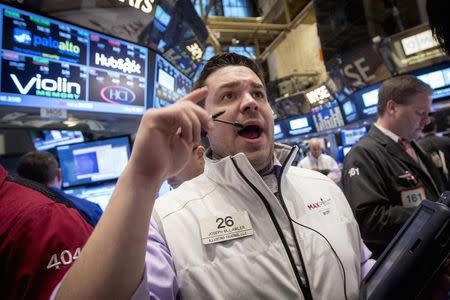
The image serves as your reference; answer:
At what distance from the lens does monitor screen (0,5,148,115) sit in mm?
2219

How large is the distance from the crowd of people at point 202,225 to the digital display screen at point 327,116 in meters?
6.84

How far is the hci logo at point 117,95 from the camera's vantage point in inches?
110

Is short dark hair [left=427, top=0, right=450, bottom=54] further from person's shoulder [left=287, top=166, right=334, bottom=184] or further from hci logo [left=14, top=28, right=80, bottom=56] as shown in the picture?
hci logo [left=14, top=28, right=80, bottom=56]

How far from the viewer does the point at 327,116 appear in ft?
27.3

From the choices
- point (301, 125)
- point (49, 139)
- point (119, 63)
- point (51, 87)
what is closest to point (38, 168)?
point (51, 87)

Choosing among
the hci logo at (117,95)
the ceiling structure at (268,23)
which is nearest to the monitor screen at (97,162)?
the hci logo at (117,95)

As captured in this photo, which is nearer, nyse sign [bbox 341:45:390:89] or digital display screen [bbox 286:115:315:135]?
nyse sign [bbox 341:45:390:89]

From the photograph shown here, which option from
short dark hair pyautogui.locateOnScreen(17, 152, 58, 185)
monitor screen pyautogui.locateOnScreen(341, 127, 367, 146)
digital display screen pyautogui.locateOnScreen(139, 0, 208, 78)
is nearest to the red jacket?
short dark hair pyautogui.locateOnScreen(17, 152, 58, 185)

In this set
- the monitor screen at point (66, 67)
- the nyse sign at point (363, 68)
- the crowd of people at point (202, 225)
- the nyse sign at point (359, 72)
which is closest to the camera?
the crowd of people at point (202, 225)

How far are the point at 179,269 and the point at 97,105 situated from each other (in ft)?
6.90

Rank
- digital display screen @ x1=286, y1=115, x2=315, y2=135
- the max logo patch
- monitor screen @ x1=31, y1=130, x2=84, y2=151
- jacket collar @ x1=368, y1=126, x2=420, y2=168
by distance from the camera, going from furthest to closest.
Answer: digital display screen @ x1=286, y1=115, x2=315, y2=135
monitor screen @ x1=31, y1=130, x2=84, y2=151
jacket collar @ x1=368, y1=126, x2=420, y2=168
the max logo patch

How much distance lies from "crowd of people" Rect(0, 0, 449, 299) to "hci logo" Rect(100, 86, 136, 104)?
1583 millimetres

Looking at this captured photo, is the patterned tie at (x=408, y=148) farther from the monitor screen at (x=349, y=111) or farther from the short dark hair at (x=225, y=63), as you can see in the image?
the monitor screen at (x=349, y=111)

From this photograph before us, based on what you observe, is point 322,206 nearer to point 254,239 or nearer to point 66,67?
point 254,239
